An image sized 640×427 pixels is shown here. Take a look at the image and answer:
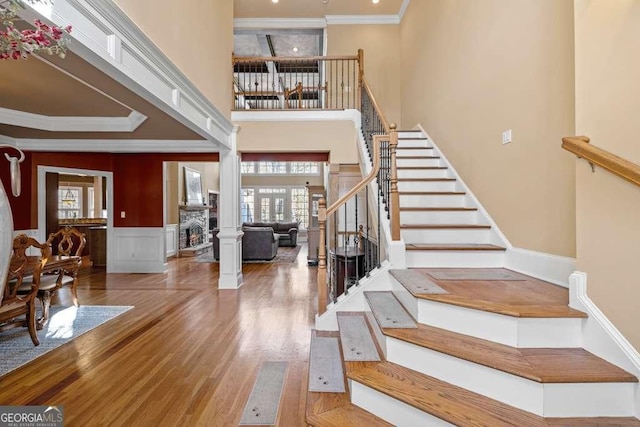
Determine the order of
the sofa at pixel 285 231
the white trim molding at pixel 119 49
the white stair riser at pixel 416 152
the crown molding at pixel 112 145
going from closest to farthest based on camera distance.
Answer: the white trim molding at pixel 119 49, the white stair riser at pixel 416 152, the crown molding at pixel 112 145, the sofa at pixel 285 231

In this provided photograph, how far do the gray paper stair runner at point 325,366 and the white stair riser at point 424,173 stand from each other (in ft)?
7.77

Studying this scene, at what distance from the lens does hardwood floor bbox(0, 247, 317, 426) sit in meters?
2.02

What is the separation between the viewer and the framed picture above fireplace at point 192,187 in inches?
377

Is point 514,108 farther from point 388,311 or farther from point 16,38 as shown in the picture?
point 16,38

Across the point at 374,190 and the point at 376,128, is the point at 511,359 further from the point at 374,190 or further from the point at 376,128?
the point at 376,128

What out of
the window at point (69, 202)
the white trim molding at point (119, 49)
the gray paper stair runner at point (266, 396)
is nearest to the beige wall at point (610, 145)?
the gray paper stair runner at point (266, 396)

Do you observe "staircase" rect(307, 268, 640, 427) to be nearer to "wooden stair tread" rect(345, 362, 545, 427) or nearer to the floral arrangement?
"wooden stair tread" rect(345, 362, 545, 427)

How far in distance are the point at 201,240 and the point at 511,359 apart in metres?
10.1

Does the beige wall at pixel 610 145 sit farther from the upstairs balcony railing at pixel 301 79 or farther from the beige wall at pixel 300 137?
the upstairs balcony railing at pixel 301 79

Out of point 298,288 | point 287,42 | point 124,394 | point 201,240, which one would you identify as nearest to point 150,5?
point 124,394

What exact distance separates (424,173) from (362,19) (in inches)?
172

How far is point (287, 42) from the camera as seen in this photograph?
773 cm
